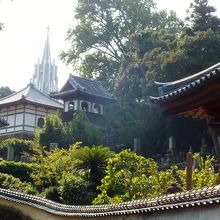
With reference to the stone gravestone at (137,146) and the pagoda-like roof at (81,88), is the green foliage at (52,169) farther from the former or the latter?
the pagoda-like roof at (81,88)

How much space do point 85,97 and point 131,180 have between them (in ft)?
95.9

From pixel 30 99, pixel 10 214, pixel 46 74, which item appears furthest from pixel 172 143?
pixel 46 74

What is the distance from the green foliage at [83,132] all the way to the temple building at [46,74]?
229 ft

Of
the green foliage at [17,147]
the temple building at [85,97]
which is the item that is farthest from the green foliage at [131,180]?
the temple building at [85,97]

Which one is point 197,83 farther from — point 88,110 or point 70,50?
point 70,50

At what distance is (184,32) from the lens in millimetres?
38156

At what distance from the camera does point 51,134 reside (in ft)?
120

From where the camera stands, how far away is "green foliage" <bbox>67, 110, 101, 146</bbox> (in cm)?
3653

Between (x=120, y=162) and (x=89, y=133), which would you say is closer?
(x=120, y=162)

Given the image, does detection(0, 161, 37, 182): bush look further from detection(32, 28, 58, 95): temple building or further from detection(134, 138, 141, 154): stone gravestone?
detection(32, 28, 58, 95): temple building

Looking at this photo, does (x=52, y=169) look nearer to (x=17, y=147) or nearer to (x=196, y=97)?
(x=17, y=147)

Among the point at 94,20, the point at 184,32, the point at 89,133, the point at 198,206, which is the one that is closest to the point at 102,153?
the point at 89,133

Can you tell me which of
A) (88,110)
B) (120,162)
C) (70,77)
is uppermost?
(70,77)

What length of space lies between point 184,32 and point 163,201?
30.4 meters
